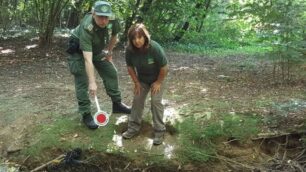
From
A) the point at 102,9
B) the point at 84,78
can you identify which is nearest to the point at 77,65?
the point at 84,78

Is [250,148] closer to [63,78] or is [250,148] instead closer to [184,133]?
[184,133]

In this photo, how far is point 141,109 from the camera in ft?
19.2

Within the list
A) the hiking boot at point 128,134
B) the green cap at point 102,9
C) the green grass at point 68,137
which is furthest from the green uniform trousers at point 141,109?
the green cap at point 102,9

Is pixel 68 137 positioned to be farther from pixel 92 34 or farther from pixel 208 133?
pixel 208 133

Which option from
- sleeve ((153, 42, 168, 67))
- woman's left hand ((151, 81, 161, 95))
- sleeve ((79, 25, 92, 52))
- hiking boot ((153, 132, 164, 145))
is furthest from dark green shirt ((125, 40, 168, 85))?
hiking boot ((153, 132, 164, 145))

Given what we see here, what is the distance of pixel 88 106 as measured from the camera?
6055mm

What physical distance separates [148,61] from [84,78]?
1118 millimetres

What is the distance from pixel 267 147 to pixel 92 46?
2.80 m

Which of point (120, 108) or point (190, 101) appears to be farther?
point (190, 101)

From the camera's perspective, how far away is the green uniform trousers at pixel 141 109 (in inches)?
221

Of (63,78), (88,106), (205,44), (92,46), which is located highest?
(92,46)

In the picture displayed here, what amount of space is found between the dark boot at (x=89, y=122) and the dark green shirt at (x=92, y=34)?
0.89 m

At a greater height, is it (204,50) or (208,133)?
(208,133)

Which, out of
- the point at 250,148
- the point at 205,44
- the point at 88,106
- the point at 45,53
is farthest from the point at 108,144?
the point at 205,44
